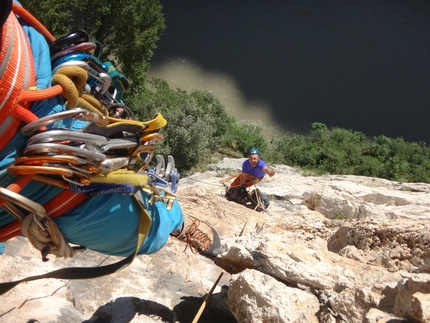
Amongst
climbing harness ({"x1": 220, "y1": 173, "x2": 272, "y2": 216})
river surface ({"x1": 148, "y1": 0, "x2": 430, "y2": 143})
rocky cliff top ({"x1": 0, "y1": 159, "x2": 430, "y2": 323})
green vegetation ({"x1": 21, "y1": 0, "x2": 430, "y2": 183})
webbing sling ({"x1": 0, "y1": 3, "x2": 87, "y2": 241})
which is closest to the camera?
webbing sling ({"x1": 0, "y1": 3, "x2": 87, "y2": 241})

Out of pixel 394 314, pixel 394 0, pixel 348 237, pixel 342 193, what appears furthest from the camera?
pixel 394 0

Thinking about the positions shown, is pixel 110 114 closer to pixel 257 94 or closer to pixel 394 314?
pixel 394 314

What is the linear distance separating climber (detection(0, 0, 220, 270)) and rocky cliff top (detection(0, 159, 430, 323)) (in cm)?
66

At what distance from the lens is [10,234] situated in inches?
50.3

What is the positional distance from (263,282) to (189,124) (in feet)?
27.8

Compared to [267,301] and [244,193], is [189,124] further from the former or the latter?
[267,301]

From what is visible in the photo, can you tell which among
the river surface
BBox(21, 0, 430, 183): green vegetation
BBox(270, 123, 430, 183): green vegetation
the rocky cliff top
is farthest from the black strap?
the river surface

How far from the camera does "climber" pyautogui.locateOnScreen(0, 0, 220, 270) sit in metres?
1.15

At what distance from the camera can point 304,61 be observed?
1573 cm

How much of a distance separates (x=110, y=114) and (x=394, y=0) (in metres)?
18.8

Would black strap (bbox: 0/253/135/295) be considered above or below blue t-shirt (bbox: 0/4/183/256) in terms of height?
below

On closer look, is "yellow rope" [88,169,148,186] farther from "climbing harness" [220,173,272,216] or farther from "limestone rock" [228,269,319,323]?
"climbing harness" [220,173,272,216]

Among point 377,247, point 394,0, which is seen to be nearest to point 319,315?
point 377,247

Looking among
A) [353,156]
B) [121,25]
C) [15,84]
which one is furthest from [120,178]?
[353,156]
